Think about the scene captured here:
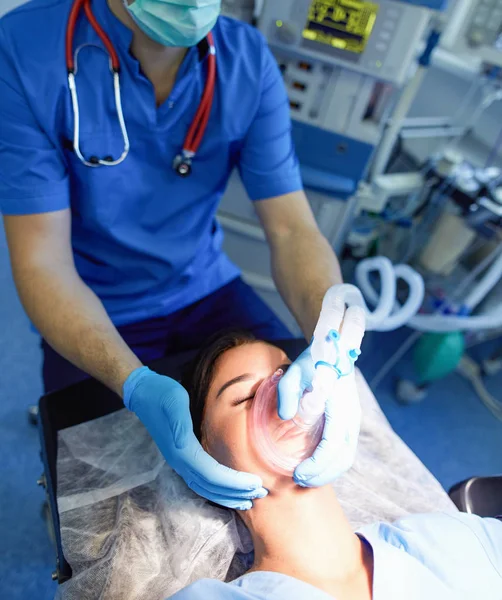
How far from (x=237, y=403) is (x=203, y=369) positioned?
125 mm

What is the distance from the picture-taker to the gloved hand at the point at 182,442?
0.81 m

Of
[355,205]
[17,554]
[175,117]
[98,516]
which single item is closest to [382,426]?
[98,516]

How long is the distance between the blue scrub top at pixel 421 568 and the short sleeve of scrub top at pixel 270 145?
818 millimetres

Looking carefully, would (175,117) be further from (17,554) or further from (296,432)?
(17,554)

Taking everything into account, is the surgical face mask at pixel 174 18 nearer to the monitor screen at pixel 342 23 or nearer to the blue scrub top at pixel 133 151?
the blue scrub top at pixel 133 151

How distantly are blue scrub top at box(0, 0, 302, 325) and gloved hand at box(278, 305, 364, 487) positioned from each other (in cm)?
52

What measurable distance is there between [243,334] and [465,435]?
152 centimetres

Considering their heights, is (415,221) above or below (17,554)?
above

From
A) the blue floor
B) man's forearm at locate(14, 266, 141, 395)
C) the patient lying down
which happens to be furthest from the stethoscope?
the blue floor

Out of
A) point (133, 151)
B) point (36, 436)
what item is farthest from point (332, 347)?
point (36, 436)

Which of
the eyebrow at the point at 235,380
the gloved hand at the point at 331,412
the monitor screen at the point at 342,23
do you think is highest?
the monitor screen at the point at 342,23

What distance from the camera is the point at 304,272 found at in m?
1.16

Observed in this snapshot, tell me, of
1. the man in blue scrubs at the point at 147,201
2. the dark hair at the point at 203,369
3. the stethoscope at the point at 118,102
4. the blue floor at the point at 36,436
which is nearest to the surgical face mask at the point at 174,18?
the man in blue scrubs at the point at 147,201

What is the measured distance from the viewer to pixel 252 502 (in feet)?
2.91
